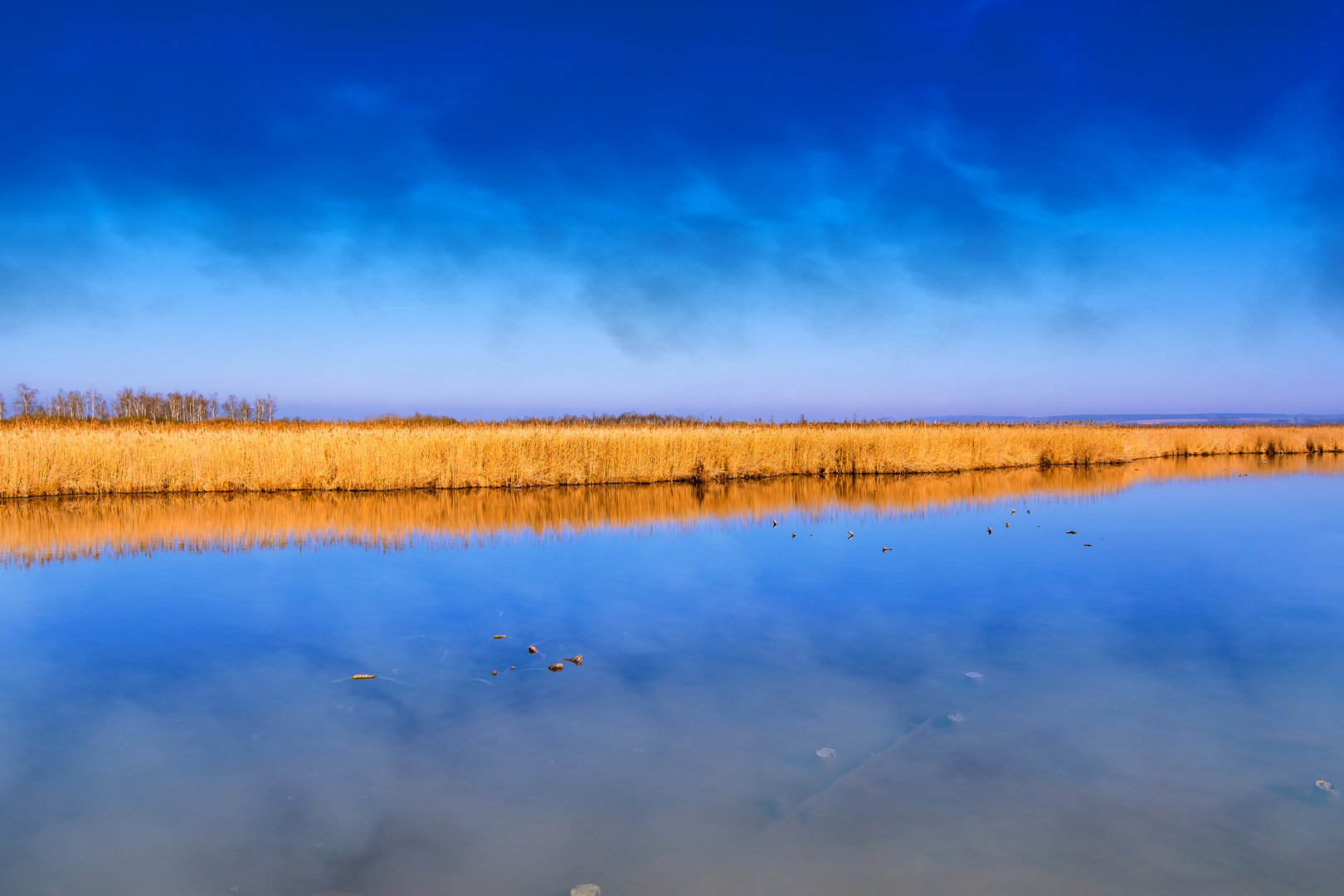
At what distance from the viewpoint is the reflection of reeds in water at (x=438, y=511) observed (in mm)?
11586

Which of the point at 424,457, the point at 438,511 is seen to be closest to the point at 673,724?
the point at 438,511

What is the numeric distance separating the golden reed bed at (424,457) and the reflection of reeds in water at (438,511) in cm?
75

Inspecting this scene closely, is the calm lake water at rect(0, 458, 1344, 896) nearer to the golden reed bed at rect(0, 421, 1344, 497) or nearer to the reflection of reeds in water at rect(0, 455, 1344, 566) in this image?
the reflection of reeds in water at rect(0, 455, 1344, 566)

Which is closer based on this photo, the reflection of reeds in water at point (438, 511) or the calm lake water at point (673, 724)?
the calm lake water at point (673, 724)

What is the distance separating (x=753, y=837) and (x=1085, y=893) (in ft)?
4.06

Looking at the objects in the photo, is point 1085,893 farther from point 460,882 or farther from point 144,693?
point 144,693

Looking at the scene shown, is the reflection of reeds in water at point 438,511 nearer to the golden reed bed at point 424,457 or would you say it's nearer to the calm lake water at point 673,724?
the golden reed bed at point 424,457

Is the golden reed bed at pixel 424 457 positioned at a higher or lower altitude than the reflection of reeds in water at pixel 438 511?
higher

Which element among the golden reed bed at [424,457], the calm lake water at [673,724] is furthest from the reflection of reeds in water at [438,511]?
the calm lake water at [673,724]

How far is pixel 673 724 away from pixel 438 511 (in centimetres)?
1120

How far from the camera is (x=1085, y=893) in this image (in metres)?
3.01

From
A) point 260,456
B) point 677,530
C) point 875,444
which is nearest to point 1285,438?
point 875,444

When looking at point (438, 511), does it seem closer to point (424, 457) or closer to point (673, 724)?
point (424, 457)

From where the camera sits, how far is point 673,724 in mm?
4613
